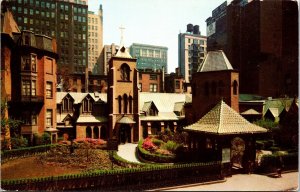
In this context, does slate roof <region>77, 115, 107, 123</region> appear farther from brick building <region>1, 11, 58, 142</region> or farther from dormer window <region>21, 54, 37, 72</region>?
dormer window <region>21, 54, 37, 72</region>

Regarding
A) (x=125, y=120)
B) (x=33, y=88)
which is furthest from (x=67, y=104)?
(x=125, y=120)

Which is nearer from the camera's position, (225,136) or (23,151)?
(225,136)

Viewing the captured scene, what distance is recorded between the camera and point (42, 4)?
276 ft

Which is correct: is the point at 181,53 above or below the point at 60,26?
below

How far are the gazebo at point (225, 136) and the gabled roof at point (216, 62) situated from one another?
1478 cm

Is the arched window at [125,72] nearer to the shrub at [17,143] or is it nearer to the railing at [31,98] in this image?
the railing at [31,98]

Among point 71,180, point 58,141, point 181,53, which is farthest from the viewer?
point 181,53

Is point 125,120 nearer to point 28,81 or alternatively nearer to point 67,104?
point 67,104

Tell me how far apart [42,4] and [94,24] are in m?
29.9


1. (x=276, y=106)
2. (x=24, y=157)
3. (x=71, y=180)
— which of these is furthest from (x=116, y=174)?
(x=276, y=106)

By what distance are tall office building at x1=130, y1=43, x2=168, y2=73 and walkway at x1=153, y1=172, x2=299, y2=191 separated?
483ft

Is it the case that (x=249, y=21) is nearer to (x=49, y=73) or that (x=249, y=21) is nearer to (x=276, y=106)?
(x=276, y=106)

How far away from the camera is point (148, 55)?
17300 cm

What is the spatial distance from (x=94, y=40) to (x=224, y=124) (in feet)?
332
